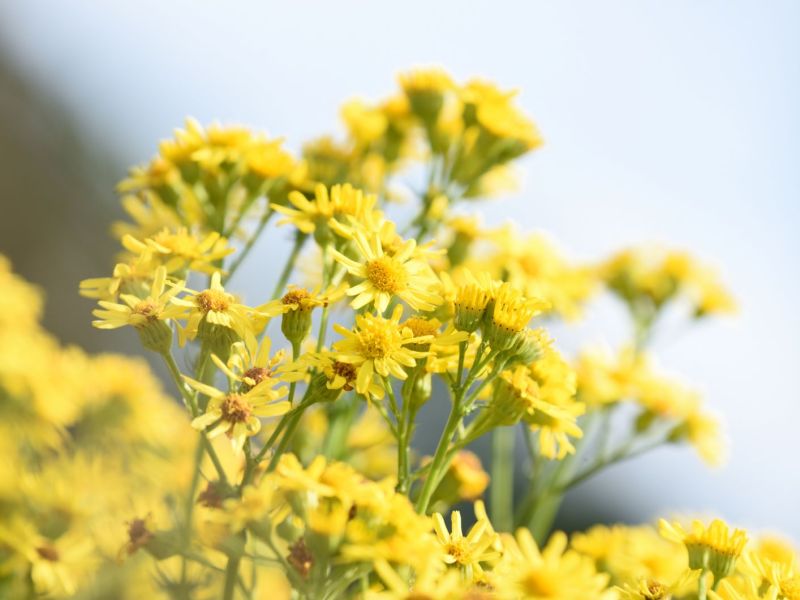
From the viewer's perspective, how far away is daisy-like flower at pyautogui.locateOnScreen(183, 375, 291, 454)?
1626mm

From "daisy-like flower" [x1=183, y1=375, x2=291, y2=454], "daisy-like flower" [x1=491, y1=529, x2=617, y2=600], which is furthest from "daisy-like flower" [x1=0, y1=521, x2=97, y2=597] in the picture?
"daisy-like flower" [x1=491, y1=529, x2=617, y2=600]

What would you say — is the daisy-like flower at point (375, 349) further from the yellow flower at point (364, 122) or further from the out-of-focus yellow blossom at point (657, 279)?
the out-of-focus yellow blossom at point (657, 279)

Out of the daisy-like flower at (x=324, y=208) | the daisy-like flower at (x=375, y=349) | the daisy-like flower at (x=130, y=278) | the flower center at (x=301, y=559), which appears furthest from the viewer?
the daisy-like flower at (x=324, y=208)

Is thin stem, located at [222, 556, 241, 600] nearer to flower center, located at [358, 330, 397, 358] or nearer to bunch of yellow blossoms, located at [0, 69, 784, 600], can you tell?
bunch of yellow blossoms, located at [0, 69, 784, 600]

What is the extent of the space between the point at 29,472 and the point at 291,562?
3.67 feet

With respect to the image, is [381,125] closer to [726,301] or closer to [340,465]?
[340,465]

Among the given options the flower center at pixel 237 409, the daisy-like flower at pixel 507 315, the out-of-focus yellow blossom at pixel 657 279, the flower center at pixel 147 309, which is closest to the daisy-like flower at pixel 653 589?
the daisy-like flower at pixel 507 315

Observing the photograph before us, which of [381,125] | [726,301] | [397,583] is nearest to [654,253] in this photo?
[726,301]

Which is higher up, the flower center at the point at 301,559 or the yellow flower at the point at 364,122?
the yellow flower at the point at 364,122

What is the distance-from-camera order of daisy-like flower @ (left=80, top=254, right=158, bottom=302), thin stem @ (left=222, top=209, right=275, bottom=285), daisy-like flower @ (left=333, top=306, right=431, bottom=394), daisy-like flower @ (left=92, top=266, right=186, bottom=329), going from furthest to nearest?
1. thin stem @ (left=222, top=209, right=275, bottom=285)
2. daisy-like flower @ (left=80, top=254, right=158, bottom=302)
3. daisy-like flower @ (left=92, top=266, right=186, bottom=329)
4. daisy-like flower @ (left=333, top=306, right=431, bottom=394)

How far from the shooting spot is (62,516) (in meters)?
2.22

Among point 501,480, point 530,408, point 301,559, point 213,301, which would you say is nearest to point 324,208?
point 213,301

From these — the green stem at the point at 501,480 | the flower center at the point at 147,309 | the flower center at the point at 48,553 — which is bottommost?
the green stem at the point at 501,480

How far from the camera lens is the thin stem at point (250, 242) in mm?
2246
